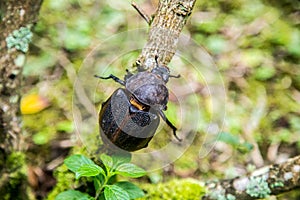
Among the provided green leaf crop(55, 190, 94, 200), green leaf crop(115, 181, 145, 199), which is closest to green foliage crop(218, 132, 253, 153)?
green leaf crop(115, 181, 145, 199)

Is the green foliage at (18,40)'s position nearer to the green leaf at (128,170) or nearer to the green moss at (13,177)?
the green moss at (13,177)

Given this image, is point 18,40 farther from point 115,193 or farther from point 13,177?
point 115,193

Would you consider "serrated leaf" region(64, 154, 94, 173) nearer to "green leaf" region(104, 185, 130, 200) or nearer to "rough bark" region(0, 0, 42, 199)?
"green leaf" region(104, 185, 130, 200)

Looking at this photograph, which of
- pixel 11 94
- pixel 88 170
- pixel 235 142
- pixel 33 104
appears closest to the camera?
pixel 88 170

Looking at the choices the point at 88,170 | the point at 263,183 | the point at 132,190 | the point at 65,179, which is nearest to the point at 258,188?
the point at 263,183

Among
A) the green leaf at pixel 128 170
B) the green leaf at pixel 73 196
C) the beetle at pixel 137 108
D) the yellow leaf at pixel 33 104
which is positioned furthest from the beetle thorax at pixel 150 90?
the yellow leaf at pixel 33 104

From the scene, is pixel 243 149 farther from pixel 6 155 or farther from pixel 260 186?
pixel 6 155

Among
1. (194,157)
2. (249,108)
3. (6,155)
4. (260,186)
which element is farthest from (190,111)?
(6,155)
